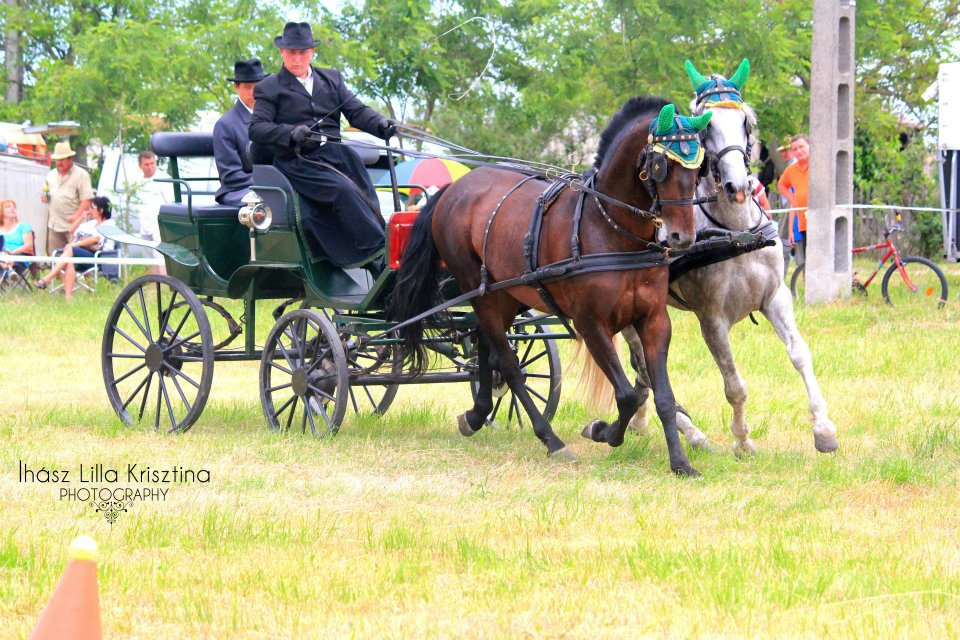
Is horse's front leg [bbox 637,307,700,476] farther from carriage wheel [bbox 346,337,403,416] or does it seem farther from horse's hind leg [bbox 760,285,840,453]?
carriage wheel [bbox 346,337,403,416]

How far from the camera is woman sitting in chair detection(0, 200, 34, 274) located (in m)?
17.0

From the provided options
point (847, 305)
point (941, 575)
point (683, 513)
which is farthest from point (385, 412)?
point (847, 305)

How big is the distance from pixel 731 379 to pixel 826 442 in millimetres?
582

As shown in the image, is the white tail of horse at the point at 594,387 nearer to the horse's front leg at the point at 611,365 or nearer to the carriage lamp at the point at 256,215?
the horse's front leg at the point at 611,365

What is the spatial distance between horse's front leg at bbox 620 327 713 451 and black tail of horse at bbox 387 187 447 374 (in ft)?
3.63

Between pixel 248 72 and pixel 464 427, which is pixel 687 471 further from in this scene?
pixel 248 72

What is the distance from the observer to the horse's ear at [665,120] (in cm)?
596

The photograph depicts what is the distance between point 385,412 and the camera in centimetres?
892

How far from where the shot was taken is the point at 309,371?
7.64 m

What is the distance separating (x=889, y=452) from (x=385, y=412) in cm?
336

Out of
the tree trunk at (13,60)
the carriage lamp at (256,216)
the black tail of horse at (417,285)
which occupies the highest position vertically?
the tree trunk at (13,60)

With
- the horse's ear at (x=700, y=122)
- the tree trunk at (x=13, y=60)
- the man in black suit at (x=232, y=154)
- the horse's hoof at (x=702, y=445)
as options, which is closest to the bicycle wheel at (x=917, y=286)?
the horse's hoof at (x=702, y=445)

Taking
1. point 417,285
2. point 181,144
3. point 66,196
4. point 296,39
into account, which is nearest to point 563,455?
point 417,285

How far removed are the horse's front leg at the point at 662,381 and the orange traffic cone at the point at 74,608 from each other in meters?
3.53
